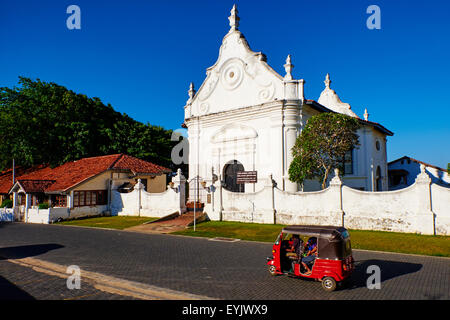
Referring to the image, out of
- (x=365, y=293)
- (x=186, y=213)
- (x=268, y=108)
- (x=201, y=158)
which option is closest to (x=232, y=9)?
(x=268, y=108)

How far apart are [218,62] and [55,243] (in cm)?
A: 1906

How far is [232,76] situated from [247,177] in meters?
8.74

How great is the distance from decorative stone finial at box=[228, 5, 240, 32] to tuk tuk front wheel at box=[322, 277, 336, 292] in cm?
2365

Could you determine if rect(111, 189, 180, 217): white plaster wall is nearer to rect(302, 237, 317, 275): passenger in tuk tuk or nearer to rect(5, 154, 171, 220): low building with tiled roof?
rect(5, 154, 171, 220): low building with tiled roof

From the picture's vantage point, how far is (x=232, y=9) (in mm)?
26938

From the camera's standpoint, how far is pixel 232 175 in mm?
26672

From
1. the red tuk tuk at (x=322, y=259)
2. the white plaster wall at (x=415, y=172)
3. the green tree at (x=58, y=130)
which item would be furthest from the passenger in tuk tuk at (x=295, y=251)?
the white plaster wall at (x=415, y=172)

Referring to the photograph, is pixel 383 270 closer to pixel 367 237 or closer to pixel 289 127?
pixel 367 237

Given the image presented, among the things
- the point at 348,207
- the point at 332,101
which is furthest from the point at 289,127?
the point at 332,101

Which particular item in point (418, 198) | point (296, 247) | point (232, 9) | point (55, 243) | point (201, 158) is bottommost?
point (55, 243)

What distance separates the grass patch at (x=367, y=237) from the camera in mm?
12812

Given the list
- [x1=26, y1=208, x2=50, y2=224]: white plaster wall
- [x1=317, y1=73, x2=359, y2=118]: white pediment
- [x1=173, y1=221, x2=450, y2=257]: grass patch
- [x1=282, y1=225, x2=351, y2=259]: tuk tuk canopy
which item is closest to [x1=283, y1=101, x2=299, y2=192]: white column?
[x1=173, y1=221, x2=450, y2=257]: grass patch

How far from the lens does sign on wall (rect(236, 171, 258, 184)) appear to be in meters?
23.6
